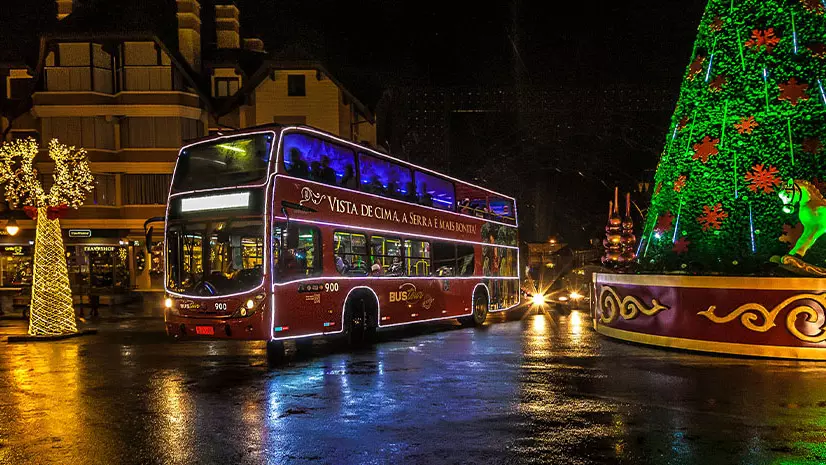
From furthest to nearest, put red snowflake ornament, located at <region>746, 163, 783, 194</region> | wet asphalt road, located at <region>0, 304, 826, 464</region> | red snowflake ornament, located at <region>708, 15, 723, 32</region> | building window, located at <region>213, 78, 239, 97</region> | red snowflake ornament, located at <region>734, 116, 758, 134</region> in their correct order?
building window, located at <region>213, 78, 239, 97</region> < red snowflake ornament, located at <region>708, 15, 723, 32</region> < red snowflake ornament, located at <region>734, 116, 758, 134</region> < red snowflake ornament, located at <region>746, 163, 783, 194</region> < wet asphalt road, located at <region>0, 304, 826, 464</region>

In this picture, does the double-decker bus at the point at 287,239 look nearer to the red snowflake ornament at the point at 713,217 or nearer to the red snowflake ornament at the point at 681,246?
the red snowflake ornament at the point at 681,246

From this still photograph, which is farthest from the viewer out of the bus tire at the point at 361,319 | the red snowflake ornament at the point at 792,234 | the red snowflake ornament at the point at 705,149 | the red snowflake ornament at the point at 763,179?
the bus tire at the point at 361,319

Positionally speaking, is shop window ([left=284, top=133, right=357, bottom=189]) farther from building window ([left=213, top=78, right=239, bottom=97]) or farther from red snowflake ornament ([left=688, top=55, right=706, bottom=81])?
building window ([left=213, top=78, right=239, bottom=97])

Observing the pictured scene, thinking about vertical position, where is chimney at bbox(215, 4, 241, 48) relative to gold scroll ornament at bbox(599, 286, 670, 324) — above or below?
above

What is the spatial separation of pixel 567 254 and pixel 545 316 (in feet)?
95.2

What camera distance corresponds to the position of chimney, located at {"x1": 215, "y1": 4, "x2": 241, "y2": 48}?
149 feet

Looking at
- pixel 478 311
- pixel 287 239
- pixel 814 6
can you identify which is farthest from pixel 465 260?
pixel 814 6

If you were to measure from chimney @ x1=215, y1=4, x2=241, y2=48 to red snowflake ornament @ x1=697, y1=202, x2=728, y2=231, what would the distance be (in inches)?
1466

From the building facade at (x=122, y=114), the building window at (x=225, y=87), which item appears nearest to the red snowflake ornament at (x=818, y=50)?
the building facade at (x=122, y=114)

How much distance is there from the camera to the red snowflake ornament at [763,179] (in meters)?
13.8

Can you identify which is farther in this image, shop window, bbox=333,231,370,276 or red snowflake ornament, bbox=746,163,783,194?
shop window, bbox=333,231,370,276

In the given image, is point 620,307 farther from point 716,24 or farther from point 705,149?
point 716,24

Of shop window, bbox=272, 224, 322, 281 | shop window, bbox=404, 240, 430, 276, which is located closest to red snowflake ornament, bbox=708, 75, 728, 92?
shop window, bbox=404, 240, 430, 276

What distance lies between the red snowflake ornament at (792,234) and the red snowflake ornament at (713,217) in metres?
1.09
